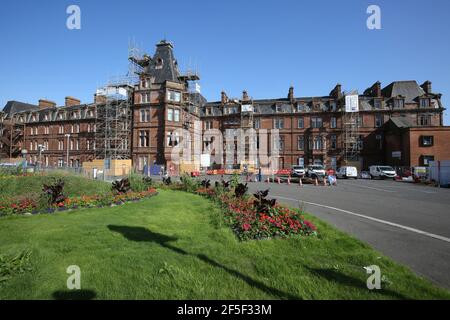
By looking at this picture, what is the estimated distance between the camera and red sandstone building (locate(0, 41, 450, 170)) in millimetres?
40000

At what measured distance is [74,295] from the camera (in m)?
3.42

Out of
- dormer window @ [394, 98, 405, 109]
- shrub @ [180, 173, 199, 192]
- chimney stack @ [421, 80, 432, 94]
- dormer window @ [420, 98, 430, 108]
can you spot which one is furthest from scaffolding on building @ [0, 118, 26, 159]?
chimney stack @ [421, 80, 432, 94]

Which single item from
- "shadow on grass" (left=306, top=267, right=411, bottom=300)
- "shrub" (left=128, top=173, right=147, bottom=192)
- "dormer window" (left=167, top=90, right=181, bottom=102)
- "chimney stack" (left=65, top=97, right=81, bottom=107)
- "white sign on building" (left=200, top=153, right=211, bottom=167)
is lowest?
"shadow on grass" (left=306, top=267, right=411, bottom=300)

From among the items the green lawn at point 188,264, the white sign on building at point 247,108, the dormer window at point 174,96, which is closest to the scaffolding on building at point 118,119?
the dormer window at point 174,96

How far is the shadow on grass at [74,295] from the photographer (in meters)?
3.35

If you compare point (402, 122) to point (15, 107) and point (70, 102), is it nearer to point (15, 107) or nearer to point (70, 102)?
point (70, 102)

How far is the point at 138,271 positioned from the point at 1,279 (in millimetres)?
2070

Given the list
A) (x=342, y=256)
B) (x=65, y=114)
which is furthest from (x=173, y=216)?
(x=65, y=114)

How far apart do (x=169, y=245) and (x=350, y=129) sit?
46842mm

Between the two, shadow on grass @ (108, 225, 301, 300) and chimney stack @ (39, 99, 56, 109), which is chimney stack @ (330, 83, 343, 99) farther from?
chimney stack @ (39, 99, 56, 109)

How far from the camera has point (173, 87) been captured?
1588 inches

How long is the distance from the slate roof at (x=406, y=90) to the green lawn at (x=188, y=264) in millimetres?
50028

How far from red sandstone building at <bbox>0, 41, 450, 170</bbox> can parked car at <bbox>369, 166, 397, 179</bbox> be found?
6300mm

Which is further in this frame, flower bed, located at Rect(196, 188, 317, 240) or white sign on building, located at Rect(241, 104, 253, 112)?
white sign on building, located at Rect(241, 104, 253, 112)
